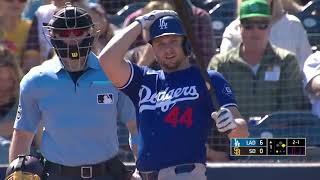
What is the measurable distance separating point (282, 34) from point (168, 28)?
8.90 feet

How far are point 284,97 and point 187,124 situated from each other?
7.46ft

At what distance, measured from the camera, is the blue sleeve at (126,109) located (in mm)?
5715

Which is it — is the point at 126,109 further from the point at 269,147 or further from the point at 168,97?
the point at 269,147

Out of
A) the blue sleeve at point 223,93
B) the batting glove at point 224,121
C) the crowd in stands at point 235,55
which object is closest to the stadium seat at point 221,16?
the crowd in stands at point 235,55

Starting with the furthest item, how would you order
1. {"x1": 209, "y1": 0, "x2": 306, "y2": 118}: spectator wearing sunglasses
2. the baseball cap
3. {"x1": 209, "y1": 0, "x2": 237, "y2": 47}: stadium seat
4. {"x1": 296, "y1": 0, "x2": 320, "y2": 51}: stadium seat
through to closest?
{"x1": 296, "y1": 0, "x2": 320, "y2": 51}: stadium seat
{"x1": 209, "y1": 0, "x2": 237, "y2": 47}: stadium seat
the baseball cap
{"x1": 209, "y1": 0, "x2": 306, "y2": 118}: spectator wearing sunglasses

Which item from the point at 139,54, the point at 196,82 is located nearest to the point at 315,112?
the point at 139,54

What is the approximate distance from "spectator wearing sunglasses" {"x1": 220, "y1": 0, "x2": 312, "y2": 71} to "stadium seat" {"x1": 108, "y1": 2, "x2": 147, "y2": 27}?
111 cm

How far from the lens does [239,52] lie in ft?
24.9

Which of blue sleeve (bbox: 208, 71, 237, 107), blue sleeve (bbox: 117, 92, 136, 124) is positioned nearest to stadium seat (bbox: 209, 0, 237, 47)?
blue sleeve (bbox: 117, 92, 136, 124)

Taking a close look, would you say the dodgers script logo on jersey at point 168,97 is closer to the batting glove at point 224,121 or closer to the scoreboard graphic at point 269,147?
the batting glove at point 224,121

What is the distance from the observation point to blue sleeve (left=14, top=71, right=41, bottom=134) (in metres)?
5.52

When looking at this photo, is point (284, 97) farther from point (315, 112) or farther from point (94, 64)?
point (94, 64)

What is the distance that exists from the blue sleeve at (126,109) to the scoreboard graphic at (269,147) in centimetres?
137

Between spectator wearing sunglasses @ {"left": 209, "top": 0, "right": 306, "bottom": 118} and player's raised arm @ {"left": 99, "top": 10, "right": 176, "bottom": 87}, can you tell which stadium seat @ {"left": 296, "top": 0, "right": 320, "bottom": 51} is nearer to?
spectator wearing sunglasses @ {"left": 209, "top": 0, "right": 306, "bottom": 118}
